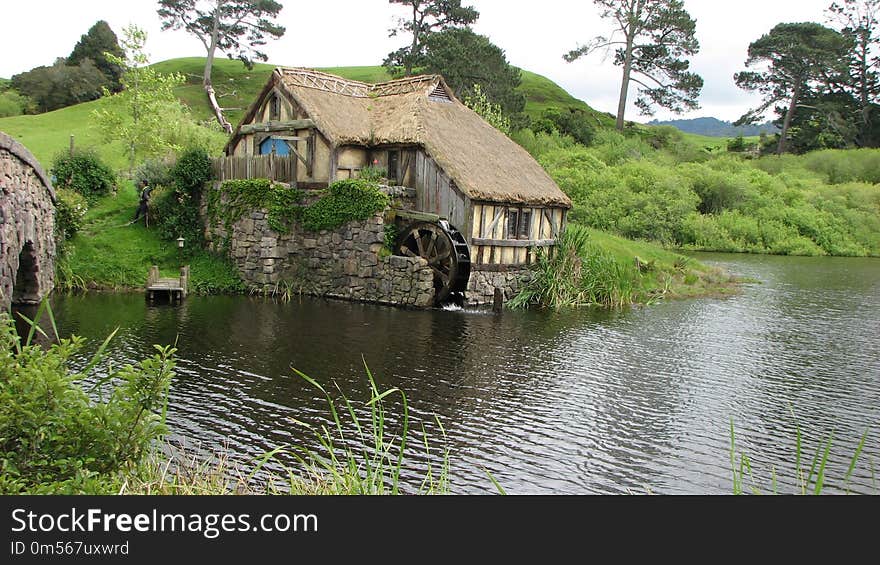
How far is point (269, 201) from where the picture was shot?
87.6ft

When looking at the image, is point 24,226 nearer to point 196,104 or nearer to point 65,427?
point 65,427

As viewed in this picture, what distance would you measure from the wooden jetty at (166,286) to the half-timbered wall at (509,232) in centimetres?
899

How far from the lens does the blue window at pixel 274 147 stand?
28.3m

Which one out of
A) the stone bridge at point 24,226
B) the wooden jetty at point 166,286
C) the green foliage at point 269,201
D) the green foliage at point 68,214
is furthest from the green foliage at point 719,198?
the stone bridge at point 24,226

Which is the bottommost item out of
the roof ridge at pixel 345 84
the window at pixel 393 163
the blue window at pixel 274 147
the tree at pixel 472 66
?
the window at pixel 393 163

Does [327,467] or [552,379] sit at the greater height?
[327,467]

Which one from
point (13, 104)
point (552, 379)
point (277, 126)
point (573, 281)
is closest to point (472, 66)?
point (277, 126)

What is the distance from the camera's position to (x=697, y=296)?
94.9 feet

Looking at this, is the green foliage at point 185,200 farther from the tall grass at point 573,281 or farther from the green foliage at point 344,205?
the tall grass at point 573,281

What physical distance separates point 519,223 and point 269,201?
8.38m

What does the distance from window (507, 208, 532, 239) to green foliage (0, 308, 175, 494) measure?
19.3m
